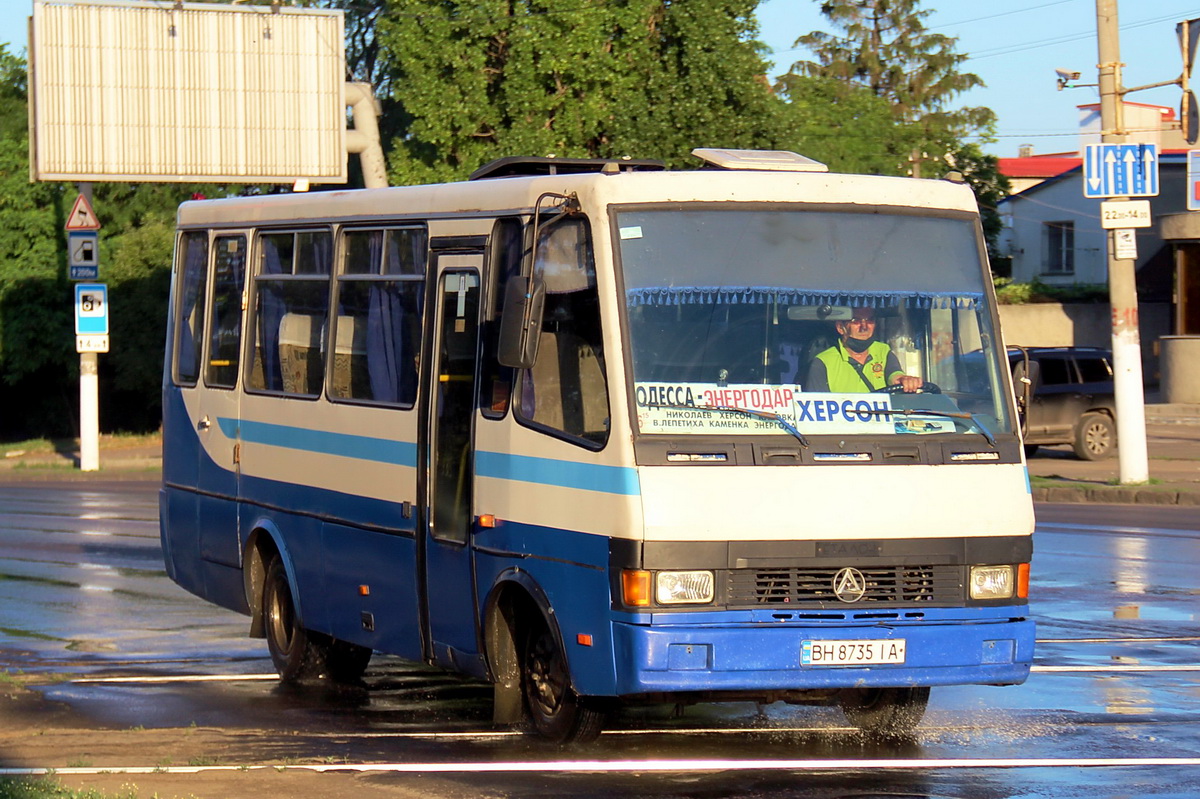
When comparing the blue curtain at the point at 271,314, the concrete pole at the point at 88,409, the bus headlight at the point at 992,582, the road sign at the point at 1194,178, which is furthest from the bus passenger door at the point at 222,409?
the road sign at the point at 1194,178

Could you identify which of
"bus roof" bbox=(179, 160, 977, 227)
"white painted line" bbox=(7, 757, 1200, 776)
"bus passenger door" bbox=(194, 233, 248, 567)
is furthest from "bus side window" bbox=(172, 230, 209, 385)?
"white painted line" bbox=(7, 757, 1200, 776)

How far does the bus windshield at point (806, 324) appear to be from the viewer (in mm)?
7629

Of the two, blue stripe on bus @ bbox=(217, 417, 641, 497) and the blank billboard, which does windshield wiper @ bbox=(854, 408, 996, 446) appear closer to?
blue stripe on bus @ bbox=(217, 417, 641, 497)

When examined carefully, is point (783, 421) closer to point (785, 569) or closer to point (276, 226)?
point (785, 569)

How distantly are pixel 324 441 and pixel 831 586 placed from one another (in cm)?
354

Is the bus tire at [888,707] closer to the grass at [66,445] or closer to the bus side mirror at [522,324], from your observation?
the bus side mirror at [522,324]

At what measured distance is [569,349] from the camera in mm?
7859

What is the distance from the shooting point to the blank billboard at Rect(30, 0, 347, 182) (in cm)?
3102

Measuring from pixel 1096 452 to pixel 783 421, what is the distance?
21280mm

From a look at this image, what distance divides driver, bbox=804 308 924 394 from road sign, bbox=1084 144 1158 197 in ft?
46.6

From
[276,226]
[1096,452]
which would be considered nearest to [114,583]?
[276,226]

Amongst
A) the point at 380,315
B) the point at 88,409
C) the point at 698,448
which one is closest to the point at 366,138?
the point at 88,409

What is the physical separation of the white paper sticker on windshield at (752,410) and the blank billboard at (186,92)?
25.3 meters

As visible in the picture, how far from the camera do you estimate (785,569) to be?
7504 mm
